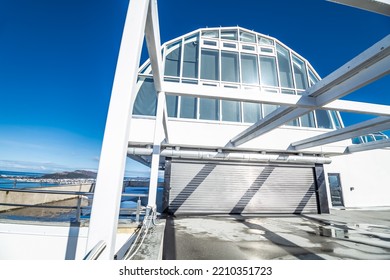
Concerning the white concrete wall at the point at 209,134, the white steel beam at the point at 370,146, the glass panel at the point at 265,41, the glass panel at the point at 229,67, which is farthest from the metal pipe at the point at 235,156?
the glass panel at the point at 265,41

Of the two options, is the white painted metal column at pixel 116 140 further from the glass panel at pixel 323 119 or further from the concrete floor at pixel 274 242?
the glass panel at pixel 323 119

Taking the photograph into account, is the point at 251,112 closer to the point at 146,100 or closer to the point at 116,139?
the point at 146,100

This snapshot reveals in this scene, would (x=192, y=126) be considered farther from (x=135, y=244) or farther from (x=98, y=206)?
(x=98, y=206)

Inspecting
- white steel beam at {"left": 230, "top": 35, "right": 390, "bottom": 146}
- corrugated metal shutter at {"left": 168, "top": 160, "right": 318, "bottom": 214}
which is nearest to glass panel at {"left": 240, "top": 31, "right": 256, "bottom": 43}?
white steel beam at {"left": 230, "top": 35, "right": 390, "bottom": 146}

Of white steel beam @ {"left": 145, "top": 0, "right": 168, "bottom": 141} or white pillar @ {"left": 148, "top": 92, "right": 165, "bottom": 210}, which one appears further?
white pillar @ {"left": 148, "top": 92, "right": 165, "bottom": 210}

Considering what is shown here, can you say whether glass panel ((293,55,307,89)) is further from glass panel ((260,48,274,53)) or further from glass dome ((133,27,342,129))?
glass panel ((260,48,274,53))

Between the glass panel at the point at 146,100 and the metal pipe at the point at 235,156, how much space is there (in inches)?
65.3

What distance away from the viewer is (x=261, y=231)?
15.9 feet

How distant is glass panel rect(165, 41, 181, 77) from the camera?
808cm

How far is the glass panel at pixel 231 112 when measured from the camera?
25.3ft

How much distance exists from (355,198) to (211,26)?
1199 centimetres

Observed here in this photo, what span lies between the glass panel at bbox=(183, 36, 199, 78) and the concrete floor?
21.7 ft

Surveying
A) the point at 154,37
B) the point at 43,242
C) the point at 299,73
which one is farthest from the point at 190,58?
the point at 43,242

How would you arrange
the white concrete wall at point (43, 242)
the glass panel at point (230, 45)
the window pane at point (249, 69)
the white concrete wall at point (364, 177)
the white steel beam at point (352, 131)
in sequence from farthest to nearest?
the glass panel at point (230, 45), the white concrete wall at point (364, 177), the window pane at point (249, 69), the white steel beam at point (352, 131), the white concrete wall at point (43, 242)
